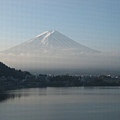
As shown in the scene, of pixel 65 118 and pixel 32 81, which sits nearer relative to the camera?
pixel 65 118

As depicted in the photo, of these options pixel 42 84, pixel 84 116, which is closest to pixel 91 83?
pixel 42 84

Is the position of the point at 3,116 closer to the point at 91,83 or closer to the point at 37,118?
the point at 37,118

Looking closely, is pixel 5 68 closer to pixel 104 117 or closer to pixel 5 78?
pixel 5 78

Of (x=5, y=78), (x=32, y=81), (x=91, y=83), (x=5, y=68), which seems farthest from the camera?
(x=91, y=83)

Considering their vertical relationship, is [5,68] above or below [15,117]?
above

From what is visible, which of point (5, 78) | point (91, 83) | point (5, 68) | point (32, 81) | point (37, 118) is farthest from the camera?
point (91, 83)

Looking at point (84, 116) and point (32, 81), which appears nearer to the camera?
point (84, 116)

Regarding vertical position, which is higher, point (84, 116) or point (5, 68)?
point (5, 68)

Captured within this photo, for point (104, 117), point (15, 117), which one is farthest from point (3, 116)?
point (104, 117)

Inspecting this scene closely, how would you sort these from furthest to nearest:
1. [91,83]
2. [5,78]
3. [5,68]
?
[91,83]
[5,68]
[5,78]
